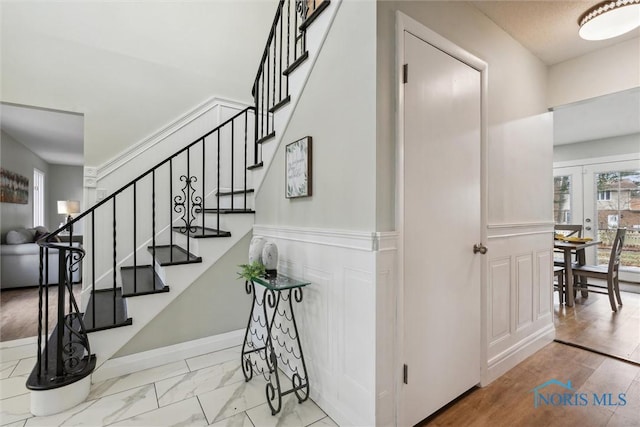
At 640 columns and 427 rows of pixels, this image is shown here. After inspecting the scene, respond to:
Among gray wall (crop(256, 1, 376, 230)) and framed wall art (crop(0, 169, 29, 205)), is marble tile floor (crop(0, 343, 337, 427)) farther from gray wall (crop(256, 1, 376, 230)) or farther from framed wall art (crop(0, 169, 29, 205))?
framed wall art (crop(0, 169, 29, 205))

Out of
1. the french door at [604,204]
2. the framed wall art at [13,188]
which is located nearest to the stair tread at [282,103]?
the framed wall art at [13,188]

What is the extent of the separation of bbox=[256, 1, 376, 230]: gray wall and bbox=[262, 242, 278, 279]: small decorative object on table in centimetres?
26

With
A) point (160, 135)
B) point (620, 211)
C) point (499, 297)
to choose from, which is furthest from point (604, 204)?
point (160, 135)

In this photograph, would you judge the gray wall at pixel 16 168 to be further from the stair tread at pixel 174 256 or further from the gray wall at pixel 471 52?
the gray wall at pixel 471 52

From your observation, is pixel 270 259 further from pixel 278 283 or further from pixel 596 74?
pixel 596 74

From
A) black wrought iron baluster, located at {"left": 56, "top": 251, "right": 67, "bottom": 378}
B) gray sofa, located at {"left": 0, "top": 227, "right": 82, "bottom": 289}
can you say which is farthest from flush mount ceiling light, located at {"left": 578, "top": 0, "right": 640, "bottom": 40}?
gray sofa, located at {"left": 0, "top": 227, "right": 82, "bottom": 289}

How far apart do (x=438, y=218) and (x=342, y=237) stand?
23.8 inches

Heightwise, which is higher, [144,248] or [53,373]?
[144,248]

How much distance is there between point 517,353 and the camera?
2.34 m

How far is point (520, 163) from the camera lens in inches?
96.6

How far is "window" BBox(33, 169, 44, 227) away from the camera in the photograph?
22.8 feet

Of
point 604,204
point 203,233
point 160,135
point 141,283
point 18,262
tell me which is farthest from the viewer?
point 604,204

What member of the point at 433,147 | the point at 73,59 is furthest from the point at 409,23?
the point at 73,59

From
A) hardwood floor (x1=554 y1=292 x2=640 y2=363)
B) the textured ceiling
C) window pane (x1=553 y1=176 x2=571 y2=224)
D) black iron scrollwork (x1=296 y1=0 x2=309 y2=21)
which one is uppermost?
black iron scrollwork (x1=296 y1=0 x2=309 y2=21)
